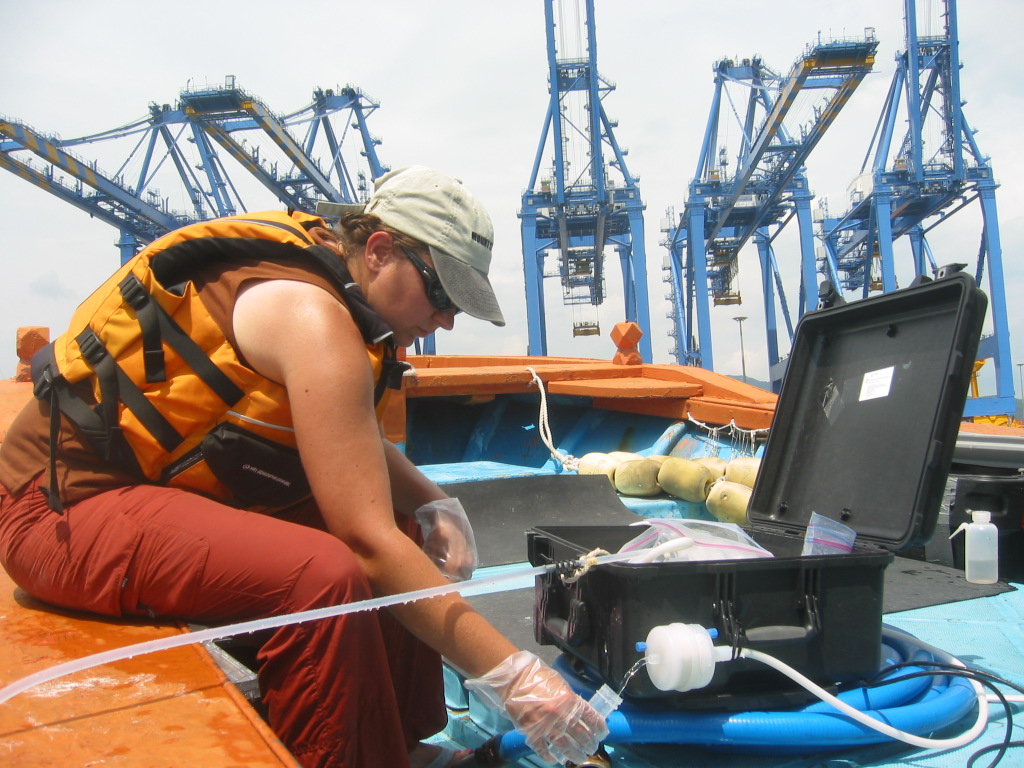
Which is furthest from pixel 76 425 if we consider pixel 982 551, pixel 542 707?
pixel 982 551

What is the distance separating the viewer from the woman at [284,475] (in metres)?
1.12

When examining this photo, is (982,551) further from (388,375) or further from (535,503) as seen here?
(388,375)

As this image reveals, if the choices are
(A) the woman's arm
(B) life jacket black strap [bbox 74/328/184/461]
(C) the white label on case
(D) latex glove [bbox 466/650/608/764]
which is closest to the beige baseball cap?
(A) the woman's arm

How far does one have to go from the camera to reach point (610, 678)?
4.43ft

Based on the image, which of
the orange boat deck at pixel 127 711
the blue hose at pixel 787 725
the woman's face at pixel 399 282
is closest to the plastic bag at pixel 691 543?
the blue hose at pixel 787 725

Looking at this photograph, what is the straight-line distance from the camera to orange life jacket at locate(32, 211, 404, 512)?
1.22m

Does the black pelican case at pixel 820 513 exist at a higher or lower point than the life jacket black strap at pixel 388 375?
lower

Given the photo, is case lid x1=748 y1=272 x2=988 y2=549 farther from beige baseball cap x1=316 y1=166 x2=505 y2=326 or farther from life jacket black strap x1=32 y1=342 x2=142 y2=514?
life jacket black strap x1=32 y1=342 x2=142 y2=514

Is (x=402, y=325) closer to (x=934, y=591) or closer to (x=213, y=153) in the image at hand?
(x=934, y=591)

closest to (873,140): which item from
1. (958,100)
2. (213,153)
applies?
(958,100)

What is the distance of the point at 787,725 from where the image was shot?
4.15ft

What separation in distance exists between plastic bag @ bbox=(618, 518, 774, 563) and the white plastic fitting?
157 mm

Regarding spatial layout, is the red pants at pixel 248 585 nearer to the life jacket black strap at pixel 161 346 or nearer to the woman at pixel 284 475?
the woman at pixel 284 475

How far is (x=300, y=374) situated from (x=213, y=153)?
94.5 feet
